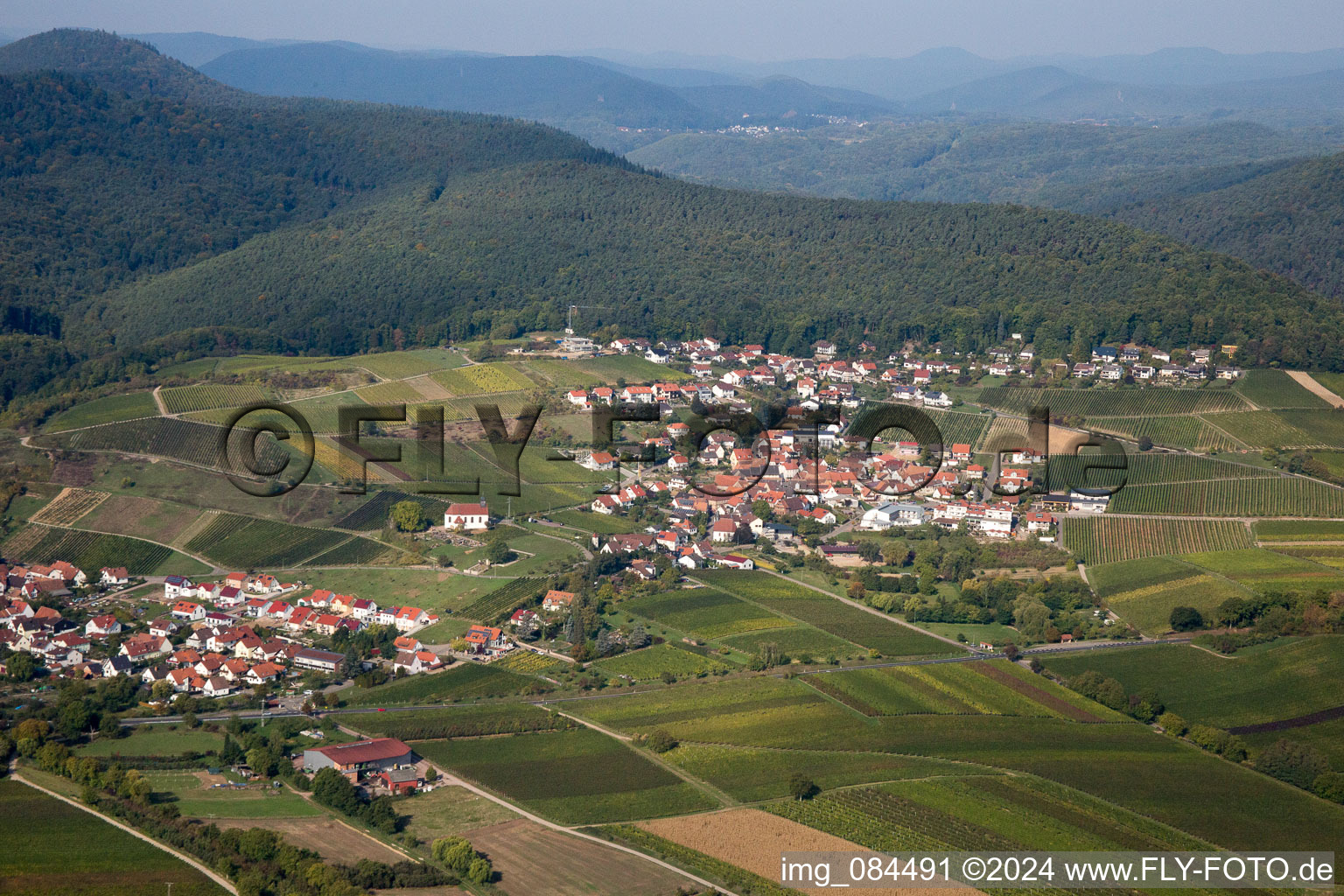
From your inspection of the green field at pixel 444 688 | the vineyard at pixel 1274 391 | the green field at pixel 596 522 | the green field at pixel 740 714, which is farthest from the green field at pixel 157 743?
the vineyard at pixel 1274 391

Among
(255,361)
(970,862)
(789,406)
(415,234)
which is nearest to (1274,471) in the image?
(789,406)

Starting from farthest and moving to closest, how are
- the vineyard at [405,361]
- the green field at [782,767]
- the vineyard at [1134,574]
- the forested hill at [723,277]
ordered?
1. the forested hill at [723,277]
2. the vineyard at [405,361]
3. the vineyard at [1134,574]
4. the green field at [782,767]

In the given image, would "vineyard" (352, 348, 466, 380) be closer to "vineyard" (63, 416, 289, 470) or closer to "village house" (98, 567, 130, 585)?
"vineyard" (63, 416, 289, 470)

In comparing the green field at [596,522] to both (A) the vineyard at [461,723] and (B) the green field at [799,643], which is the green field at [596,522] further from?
(A) the vineyard at [461,723]

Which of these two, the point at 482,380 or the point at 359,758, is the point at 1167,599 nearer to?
the point at 359,758

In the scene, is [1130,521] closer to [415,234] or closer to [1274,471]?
[1274,471]

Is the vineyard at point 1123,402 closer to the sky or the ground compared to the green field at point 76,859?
closer to the sky

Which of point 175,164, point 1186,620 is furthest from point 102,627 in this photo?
point 175,164
